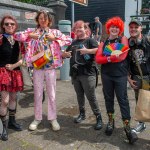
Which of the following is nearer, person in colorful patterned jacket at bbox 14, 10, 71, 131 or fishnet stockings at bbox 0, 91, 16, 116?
→ fishnet stockings at bbox 0, 91, 16, 116

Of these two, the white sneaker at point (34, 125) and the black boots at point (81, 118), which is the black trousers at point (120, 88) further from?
the white sneaker at point (34, 125)

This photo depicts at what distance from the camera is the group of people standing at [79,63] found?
12.0 ft

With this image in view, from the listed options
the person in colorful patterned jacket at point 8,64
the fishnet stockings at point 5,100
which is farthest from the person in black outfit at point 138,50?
the fishnet stockings at point 5,100

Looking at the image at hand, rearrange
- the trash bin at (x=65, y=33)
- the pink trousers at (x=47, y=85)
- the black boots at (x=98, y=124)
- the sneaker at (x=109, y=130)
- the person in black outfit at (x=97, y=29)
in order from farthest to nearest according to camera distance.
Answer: the person in black outfit at (x=97, y=29), the trash bin at (x=65, y=33), the black boots at (x=98, y=124), the pink trousers at (x=47, y=85), the sneaker at (x=109, y=130)

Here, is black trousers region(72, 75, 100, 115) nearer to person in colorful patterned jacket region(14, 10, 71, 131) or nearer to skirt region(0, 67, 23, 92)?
person in colorful patterned jacket region(14, 10, 71, 131)

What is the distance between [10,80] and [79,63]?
1102mm

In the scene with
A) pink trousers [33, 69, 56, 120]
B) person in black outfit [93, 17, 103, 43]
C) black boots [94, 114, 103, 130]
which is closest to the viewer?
pink trousers [33, 69, 56, 120]

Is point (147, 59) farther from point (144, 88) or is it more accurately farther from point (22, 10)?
point (22, 10)

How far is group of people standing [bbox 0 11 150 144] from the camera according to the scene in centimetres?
367

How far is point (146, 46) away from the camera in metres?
3.59

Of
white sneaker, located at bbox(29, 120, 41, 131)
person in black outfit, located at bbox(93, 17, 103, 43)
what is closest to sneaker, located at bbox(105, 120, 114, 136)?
white sneaker, located at bbox(29, 120, 41, 131)

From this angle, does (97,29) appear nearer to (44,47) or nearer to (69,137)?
(44,47)

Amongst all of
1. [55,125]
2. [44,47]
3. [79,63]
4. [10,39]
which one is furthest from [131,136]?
[10,39]

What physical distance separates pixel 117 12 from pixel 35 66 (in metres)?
14.5
